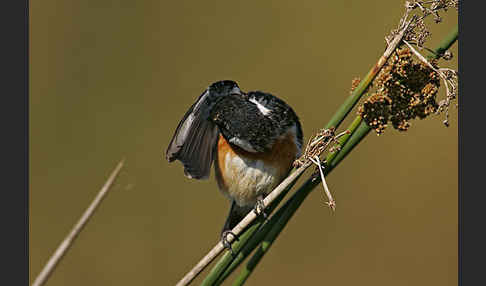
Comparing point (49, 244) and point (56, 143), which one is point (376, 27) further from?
point (49, 244)

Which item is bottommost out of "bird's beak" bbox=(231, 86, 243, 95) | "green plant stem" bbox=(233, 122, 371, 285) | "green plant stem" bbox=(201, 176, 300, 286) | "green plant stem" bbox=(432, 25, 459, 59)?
"green plant stem" bbox=(201, 176, 300, 286)

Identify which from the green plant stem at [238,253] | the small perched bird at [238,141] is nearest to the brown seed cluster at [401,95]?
the green plant stem at [238,253]

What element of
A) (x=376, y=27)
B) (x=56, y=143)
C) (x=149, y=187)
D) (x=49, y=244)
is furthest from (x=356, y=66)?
(x=49, y=244)

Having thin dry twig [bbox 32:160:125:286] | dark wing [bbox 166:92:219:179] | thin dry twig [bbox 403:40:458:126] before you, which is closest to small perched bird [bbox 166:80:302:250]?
dark wing [bbox 166:92:219:179]

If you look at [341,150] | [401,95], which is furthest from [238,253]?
[401,95]

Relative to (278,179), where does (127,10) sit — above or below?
above

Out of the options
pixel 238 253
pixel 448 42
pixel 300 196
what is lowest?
pixel 238 253

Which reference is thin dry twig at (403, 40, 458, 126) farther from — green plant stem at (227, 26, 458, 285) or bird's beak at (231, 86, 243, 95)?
Result: bird's beak at (231, 86, 243, 95)

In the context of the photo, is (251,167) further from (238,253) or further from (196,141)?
(238,253)
